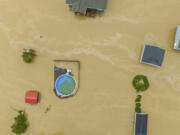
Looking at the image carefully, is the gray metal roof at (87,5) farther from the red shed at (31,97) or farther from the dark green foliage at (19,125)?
the dark green foliage at (19,125)

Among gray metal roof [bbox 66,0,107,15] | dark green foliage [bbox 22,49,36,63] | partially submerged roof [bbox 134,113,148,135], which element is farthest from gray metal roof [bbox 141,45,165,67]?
dark green foliage [bbox 22,49,36,63]

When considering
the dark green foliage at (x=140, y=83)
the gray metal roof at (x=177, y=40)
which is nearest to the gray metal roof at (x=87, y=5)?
the gray metal roof at (x=177, y=40)

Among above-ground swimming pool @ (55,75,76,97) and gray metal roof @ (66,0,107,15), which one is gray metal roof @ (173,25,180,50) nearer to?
gray metal roof @ (66,0,107,15)

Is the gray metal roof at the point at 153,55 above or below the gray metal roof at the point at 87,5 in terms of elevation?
below

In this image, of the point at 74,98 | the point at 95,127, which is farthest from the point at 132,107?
the point at 74,98

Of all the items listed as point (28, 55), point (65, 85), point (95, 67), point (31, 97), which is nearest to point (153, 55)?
point (95, 67)

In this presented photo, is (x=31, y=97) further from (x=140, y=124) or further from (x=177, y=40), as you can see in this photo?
(x=177, y=40)
